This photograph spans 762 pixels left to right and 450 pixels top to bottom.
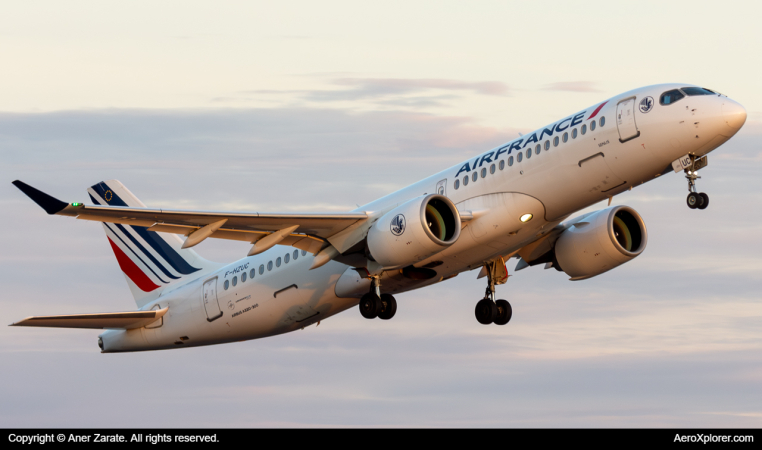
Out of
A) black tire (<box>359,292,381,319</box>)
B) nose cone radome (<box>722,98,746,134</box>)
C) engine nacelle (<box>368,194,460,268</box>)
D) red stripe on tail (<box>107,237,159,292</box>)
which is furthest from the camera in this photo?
red stripe on tail (<box>107,237,159,292</box>)

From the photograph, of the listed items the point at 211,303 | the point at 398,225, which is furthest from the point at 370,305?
the point at 211,303

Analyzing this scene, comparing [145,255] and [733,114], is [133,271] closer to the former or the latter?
[145,255]

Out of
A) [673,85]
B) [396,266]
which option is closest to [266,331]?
[396,266]

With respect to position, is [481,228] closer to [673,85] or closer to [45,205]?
[673,85]

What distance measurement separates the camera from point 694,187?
30984 millimetres

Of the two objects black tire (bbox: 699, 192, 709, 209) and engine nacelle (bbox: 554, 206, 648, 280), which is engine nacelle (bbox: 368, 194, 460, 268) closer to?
engine nacelle (bbox: 554, 206, 648, 280)

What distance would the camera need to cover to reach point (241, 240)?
35594mm

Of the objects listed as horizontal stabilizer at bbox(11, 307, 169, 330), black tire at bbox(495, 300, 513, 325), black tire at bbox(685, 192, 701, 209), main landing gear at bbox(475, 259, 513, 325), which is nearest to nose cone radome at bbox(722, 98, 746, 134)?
black tire at bbox(685, 192, 701, 209)

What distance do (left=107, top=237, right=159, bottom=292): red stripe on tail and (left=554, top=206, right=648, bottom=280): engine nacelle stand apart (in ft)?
58.8

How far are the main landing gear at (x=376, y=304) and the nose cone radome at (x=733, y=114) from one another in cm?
1254

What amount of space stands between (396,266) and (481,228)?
303 cm

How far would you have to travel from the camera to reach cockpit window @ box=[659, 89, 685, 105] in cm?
3078

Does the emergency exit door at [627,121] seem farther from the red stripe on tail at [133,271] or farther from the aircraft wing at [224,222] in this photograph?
the red stripe on tail at [133,271]

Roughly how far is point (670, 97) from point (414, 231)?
876 cm
